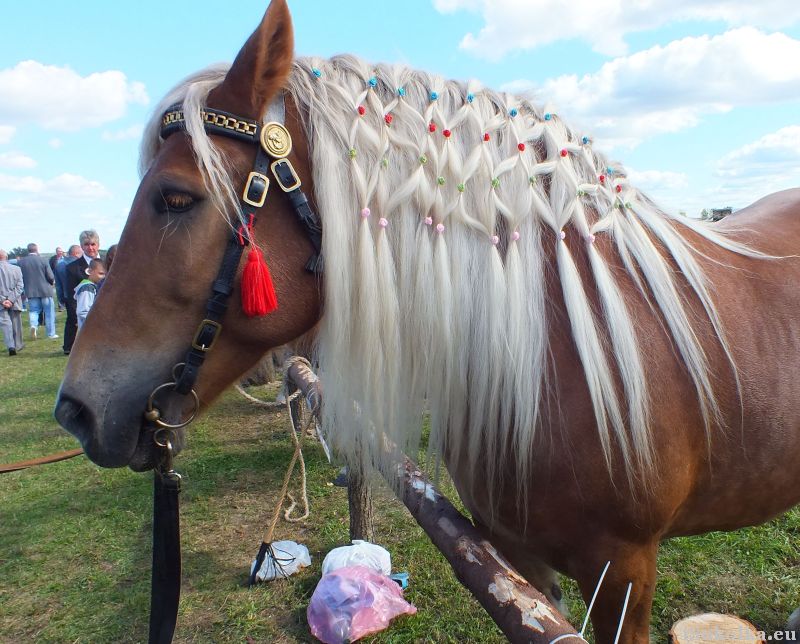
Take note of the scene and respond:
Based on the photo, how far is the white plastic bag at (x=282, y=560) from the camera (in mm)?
3227

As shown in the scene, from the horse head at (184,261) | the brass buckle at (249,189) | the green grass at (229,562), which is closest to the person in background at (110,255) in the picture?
the horse head at (184,261)

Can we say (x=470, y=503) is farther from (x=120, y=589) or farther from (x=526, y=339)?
(x=120, y=589)

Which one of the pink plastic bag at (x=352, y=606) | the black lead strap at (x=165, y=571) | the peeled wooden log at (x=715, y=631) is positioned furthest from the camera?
the pink plastic bag at (x=352, y=606)

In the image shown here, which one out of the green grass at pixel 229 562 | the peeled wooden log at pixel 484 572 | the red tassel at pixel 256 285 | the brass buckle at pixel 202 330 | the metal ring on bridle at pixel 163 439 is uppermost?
the red tassel at pixel 256 285

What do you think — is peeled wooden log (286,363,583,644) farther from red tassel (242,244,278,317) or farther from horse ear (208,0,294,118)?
horse ear (208,0,294,118)

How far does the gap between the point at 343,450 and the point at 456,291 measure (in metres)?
0.62

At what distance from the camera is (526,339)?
132 centimetres

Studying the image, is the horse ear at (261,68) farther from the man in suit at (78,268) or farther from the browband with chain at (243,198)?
the man in suit at (78,268)

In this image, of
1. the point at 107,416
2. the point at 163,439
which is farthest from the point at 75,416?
the point at 163,439

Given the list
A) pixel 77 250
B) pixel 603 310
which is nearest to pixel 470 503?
pixel 603 310

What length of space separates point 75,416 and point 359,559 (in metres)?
2.07

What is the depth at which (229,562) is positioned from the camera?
355 centimetres

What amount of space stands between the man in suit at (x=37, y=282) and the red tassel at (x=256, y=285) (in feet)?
45.2

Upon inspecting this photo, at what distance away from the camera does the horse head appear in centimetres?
126
